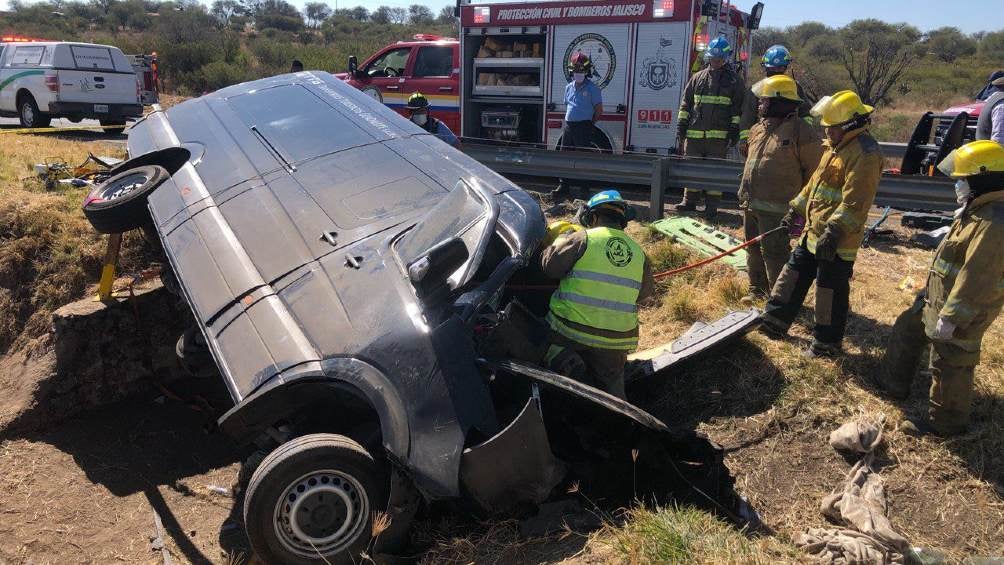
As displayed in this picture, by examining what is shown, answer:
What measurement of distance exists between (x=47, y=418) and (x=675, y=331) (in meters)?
4.34

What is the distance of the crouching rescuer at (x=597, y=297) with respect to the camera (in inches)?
137

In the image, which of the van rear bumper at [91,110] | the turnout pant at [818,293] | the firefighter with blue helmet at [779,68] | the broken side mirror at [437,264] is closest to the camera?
the broken side mirror at [437,264]

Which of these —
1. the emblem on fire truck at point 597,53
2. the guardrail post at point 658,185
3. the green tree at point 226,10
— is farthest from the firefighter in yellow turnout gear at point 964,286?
the green tree at point 226,10

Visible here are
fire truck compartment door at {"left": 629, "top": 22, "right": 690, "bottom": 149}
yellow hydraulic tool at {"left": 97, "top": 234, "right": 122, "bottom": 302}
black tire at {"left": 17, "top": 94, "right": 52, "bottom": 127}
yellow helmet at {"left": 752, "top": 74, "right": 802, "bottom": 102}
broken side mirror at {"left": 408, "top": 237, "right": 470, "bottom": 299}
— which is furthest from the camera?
black tire at {"left": 17, "top": 94, "right": 52, "bottom": 127}

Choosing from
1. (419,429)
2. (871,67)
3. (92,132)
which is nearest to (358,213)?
(419,429)

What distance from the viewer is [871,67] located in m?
22.9

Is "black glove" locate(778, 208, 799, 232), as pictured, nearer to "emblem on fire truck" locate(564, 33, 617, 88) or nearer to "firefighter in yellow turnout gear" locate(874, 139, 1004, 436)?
"firefighter in yellow turnout gear" locate(874, 139, 1004, 436)

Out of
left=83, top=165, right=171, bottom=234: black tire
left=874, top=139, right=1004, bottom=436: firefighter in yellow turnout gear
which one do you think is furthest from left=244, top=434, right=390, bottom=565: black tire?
left=874, top=139, right=1004, bottom=436: firefighter in yellow turnout gear

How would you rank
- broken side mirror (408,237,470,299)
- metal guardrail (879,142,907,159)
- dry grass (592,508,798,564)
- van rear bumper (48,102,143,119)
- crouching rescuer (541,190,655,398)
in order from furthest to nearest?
metal guardrail (879,142,907,159) → van rear bumper (48,102,143,119) → crouching rescuer (541,190,655,398) → broken side mirror (408,237,470,299) → dry grass (592,508,798,564)

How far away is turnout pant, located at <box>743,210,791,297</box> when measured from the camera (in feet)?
15.9

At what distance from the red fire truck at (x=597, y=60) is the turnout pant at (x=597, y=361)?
5958 mm

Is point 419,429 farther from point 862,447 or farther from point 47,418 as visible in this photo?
point 47,418

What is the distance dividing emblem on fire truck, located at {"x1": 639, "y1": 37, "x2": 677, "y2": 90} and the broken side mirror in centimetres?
737

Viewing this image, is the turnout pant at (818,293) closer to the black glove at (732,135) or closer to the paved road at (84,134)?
the black glove at (732,135)
